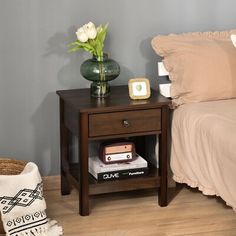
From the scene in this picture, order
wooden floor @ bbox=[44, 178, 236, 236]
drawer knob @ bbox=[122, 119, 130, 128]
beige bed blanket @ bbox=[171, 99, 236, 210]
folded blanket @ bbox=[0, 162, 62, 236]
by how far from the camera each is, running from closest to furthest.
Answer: beige bed blanket @ bbox=[171, 99, 236, 210]
folded blanket @ bbox=[0, 162, 62, 236]
wooden floor @ bbox=[44, 178, 236, 236]
drawer knob @ bbox=[122, 119, 130, 128]

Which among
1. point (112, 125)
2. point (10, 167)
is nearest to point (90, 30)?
point (112, 125)

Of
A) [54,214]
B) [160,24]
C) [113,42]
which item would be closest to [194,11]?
[160,24]

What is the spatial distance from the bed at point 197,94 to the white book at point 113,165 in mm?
173

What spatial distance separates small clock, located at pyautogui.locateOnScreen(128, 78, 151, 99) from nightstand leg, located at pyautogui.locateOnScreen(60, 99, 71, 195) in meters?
0.43

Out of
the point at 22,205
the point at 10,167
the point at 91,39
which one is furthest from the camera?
the point at 91,39

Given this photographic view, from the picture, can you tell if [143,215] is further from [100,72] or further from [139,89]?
[100,72]

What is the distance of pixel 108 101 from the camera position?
3605 millimetres

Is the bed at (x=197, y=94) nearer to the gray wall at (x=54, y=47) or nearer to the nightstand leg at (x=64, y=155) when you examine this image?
the gray wall at (x=54, y=47)

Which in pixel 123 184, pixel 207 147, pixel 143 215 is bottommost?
pixel 143 215

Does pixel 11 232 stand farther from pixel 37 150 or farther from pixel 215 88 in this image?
pixel 215 88

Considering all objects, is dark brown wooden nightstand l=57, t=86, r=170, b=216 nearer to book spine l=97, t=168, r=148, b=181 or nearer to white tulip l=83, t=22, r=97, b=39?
book spine l=97, t=168, r=148, b=181

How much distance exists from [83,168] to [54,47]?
29.3 inches

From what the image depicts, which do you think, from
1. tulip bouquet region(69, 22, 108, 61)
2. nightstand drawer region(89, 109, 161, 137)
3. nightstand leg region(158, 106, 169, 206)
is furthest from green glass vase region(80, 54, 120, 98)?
nightstand leg region(158, 106, 169, 206)

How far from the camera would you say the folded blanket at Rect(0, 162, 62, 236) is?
10.7ft
